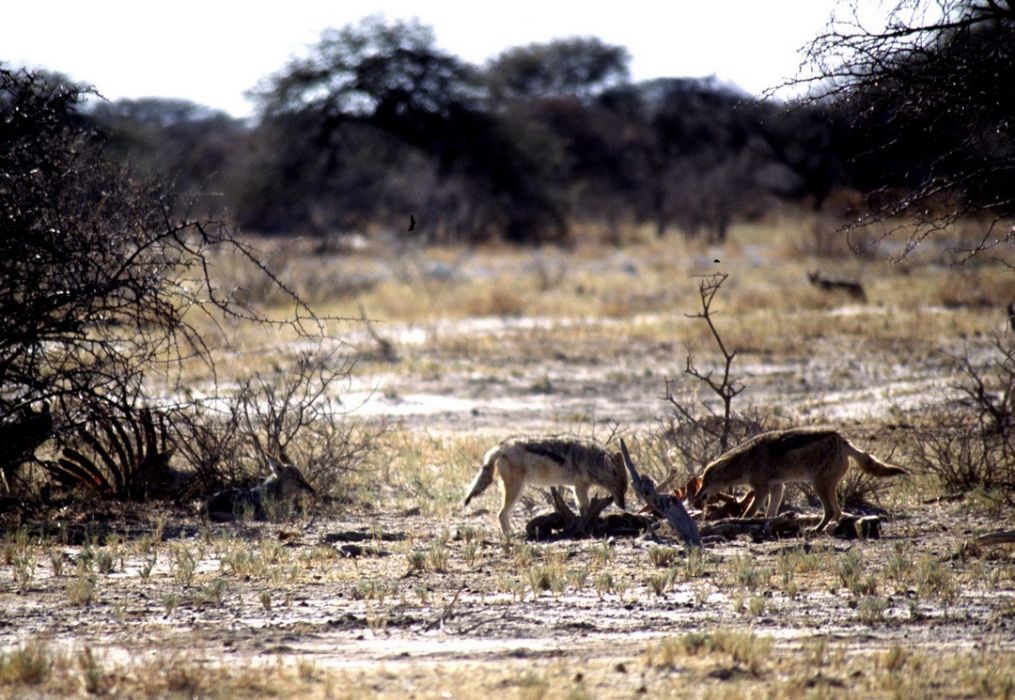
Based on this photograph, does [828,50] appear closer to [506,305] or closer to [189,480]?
[189,480]

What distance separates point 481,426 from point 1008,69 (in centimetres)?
758

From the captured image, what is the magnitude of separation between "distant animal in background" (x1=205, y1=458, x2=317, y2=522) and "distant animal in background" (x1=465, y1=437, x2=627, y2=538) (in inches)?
65.0

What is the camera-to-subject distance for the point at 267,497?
958cm

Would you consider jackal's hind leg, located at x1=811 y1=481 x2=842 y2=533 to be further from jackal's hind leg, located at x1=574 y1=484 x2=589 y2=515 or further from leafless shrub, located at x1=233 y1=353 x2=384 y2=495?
leafless shrub, located at x1=233 y1=353 x2=384 y2=495

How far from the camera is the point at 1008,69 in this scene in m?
7.85

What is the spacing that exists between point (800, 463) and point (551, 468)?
5.35ft

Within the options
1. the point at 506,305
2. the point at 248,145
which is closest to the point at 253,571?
the point at 506,305

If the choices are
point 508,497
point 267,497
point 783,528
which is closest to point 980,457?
point 783,528

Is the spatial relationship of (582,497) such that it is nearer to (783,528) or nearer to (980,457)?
(783,528)

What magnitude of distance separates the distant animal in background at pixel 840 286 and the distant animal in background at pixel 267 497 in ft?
50.8

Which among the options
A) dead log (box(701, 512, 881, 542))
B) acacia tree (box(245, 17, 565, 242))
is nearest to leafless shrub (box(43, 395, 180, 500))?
dead log (box(701, 512, 881, 542))

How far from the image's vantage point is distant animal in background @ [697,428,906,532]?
8.36 metres

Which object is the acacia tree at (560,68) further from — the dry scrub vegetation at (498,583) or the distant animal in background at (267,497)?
the distant animal in background at (267,497)

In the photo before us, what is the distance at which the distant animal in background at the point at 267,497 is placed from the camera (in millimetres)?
9391
